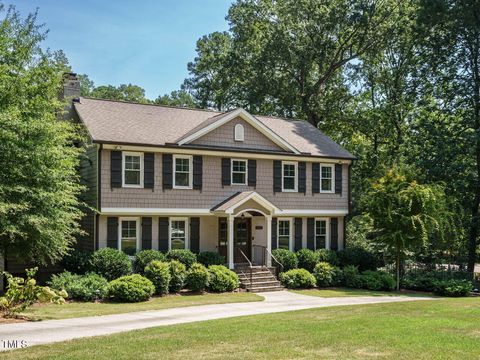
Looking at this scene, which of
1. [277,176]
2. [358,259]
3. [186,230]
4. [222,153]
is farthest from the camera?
[358,259]

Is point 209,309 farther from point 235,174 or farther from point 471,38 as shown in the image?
point 471,38

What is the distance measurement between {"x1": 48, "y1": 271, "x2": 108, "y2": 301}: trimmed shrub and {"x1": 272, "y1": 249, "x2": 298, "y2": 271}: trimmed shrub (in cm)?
882

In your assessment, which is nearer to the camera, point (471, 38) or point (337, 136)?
point (471, 38)

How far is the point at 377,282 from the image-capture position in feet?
84.9

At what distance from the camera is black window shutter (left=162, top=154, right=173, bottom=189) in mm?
24781

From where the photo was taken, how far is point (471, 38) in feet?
99.5

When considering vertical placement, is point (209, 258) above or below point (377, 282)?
above

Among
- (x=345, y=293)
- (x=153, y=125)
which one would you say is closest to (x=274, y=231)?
(x=345, y=293)

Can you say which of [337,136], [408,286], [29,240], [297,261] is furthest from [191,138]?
[337,136]

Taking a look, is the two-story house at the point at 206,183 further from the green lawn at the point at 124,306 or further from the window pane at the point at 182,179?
the green lawn at the point at 124,306

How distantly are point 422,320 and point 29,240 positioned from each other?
11525mm

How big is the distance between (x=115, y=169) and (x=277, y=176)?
828 cm

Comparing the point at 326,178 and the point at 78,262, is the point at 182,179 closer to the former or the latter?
the point at 78,262

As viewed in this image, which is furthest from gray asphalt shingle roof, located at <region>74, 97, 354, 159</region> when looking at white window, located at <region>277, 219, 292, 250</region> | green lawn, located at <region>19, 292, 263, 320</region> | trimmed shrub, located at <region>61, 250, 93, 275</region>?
green lawn, located at <region>19, 292, 263, 320</region>
